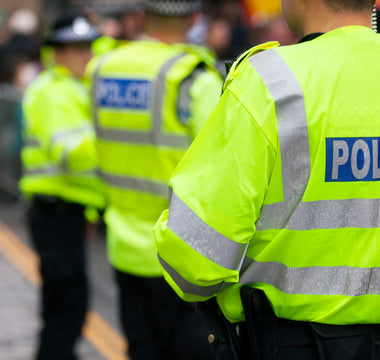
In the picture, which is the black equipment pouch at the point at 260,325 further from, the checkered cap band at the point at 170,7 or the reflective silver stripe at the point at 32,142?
the reflective silver stripe at the point at 32,142

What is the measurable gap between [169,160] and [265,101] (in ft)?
4.47

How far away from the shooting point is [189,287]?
2.02 m

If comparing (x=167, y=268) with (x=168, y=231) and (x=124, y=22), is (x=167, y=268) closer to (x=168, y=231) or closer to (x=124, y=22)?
(x=168, y=231)

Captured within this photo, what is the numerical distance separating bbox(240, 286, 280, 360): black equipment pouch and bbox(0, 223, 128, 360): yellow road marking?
283 centimetres

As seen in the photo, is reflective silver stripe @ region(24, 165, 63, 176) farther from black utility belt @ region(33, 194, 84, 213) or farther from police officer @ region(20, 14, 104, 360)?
black utility belt @ region(33, 194, 84, 213)

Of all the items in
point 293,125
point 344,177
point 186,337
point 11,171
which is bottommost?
point 11,171

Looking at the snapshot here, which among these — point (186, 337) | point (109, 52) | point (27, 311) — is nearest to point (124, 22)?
point (27, 311)

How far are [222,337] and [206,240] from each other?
323 mm

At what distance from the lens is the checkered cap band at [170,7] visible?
3.38 m

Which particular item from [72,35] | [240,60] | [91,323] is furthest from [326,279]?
[91,323]

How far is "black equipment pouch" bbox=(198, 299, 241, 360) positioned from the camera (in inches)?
80.7

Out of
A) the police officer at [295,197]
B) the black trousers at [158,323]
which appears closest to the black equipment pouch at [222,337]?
the police officer at [295,197]

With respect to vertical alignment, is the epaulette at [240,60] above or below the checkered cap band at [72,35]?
above

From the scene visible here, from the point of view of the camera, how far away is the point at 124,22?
396 inches
